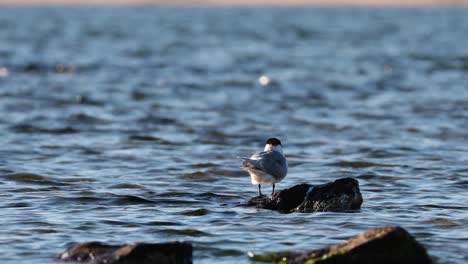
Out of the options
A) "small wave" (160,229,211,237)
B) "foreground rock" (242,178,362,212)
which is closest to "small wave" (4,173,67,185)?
"foreground rock" (242,178,362,212)

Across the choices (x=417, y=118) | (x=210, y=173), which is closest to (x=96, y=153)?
(x=210, y=173)

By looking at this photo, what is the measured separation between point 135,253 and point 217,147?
9.73m

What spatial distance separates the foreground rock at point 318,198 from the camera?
12.1 m

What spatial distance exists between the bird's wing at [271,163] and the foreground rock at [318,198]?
14.0 inches

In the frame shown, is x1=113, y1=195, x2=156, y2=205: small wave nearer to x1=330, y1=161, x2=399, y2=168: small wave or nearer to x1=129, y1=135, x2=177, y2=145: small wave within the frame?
x1=330, y1=161, x2=399, y2=168: small wave

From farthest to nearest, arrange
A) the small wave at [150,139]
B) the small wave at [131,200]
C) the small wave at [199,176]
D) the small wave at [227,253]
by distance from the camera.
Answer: the small wave at [150,139], the small wave at [199,176], the small wave at [131,200], the small wave at [227,253]

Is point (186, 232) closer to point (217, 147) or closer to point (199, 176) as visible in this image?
point (199, 176)

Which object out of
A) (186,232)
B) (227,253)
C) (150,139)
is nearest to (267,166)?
(186,232)

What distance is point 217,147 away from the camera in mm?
18703

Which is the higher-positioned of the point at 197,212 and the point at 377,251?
the point at 377,251

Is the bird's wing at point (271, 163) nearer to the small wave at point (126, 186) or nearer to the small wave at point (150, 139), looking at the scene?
the small wave at point (126, 186)

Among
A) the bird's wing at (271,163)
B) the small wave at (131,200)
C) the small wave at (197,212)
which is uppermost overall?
the bird's wing at (271,163)

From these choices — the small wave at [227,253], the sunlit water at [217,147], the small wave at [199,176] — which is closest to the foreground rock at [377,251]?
the sunlit water at [217,147]

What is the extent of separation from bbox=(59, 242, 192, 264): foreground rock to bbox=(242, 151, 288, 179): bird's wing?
130 inches
